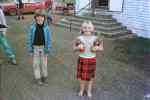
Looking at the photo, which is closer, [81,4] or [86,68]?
[86,68]

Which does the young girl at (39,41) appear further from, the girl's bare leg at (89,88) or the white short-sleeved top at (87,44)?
the girl's bare leg at (89,88)

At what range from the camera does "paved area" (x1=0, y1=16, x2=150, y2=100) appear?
5453 millimetres

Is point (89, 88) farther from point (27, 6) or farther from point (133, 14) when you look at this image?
point (27, 6)

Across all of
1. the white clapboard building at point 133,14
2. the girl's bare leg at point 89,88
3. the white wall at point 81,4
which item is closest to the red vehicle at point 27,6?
the white wall at point 81,4

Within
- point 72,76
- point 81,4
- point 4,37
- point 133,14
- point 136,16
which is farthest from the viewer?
point 81,4

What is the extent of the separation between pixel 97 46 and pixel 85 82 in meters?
0.74

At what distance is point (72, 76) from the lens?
21.1 feet

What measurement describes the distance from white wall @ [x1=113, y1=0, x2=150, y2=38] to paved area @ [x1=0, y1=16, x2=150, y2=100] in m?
2.25

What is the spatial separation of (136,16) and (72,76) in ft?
20.6

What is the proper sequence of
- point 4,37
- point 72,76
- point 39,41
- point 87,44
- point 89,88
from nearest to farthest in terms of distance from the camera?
point 87,44 < point 89,88 < point 39,41 < point 72,76 < point 4,37

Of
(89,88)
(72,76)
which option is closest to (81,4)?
(72,76)

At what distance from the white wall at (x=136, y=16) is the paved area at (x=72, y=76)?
2.25 metres

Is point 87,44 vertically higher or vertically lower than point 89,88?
higher

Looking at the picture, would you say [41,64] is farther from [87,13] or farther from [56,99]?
[87,13]
